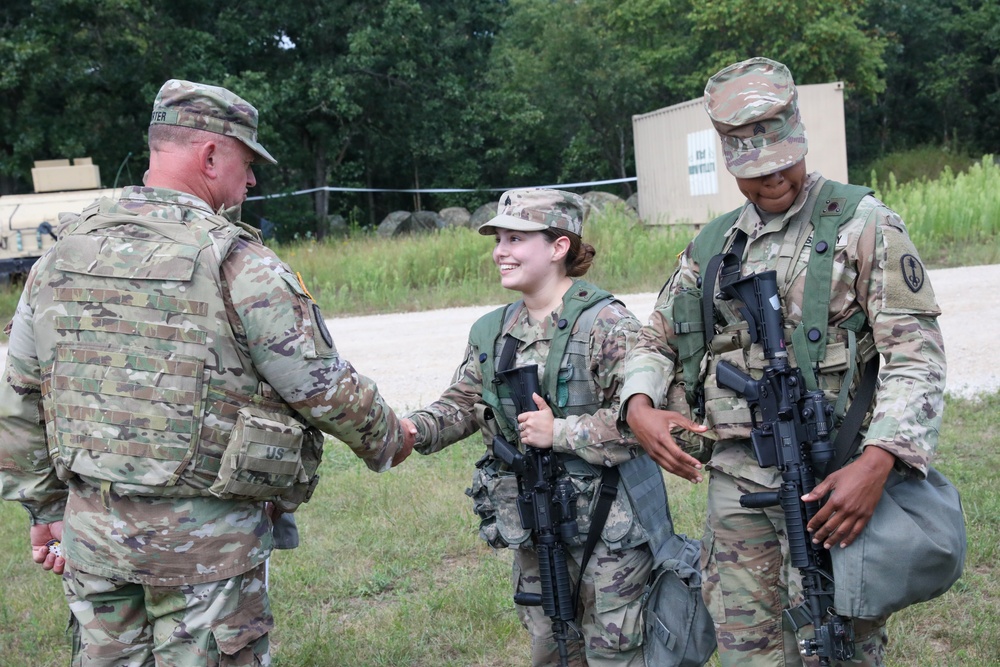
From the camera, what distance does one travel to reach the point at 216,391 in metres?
2.74

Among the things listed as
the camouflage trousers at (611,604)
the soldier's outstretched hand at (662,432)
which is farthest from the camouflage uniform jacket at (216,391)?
the camouflage trousers at (611,604)

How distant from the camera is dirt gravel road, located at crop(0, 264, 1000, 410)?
828 centimetres

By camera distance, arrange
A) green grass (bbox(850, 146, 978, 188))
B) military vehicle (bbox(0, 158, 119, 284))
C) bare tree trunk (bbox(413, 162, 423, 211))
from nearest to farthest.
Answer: military vehicle (bbox(0, 158, 119, 284)) → green grass (bbox(850, 146, 978, 188)) → bare tree trunk (bbox(413, 162, 423, 211))

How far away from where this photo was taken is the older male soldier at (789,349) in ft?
8.61

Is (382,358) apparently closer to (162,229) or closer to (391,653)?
(391,653)

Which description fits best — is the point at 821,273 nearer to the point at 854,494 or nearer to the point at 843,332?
the point at 843,332

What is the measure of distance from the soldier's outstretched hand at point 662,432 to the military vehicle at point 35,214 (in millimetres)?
15490

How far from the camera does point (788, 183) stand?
287 centimetres

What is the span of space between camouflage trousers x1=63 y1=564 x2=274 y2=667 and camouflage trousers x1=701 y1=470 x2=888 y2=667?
1365mm

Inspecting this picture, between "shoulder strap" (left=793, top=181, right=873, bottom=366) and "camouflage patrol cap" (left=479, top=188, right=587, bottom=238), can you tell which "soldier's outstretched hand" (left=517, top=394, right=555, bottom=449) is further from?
"shoulder strap" (left=793, top=181, right=873, bottom=366)

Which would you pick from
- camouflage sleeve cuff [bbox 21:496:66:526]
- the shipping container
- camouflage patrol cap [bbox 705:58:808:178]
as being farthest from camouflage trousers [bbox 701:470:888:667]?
the shipping container

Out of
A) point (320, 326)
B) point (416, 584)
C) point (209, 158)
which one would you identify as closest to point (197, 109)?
point (209, 158)

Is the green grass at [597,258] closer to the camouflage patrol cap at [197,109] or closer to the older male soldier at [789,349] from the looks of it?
the older male soldier at [789,349]

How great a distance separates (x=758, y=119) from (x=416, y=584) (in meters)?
3.22
